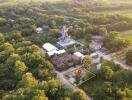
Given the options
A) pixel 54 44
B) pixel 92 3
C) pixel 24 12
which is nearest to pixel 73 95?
pixel 54 44

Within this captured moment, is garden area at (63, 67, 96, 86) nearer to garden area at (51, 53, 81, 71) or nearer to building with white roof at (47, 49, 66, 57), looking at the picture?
garden area at (51, 53, 81, 71)

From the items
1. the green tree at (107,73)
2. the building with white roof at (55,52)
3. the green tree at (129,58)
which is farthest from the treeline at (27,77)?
the green tree at (129,58)

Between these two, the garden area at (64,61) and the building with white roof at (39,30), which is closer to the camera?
the garden area at (64,61)

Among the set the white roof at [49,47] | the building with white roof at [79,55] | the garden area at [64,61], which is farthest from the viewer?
the white roof at [49,47]

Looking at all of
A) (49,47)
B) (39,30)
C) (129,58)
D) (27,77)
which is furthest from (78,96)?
(39,30)

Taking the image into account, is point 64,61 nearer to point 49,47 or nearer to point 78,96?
point 49,47

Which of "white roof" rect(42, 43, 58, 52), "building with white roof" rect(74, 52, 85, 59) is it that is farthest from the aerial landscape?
"building with white roof" rect(74, 52, 85, 59)

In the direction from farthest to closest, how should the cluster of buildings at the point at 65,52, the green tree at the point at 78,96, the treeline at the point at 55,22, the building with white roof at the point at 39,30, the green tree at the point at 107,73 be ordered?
the building with white roof at the point at 39,30
the treeline at the point at 55,22
the cluster of buildings at the point at 65,52
the green tree at the point at 107,73
the green tree at the point at 78,96

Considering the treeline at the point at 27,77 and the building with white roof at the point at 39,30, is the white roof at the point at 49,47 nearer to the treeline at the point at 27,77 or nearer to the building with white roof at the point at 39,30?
the treeline at the point at 27,77
